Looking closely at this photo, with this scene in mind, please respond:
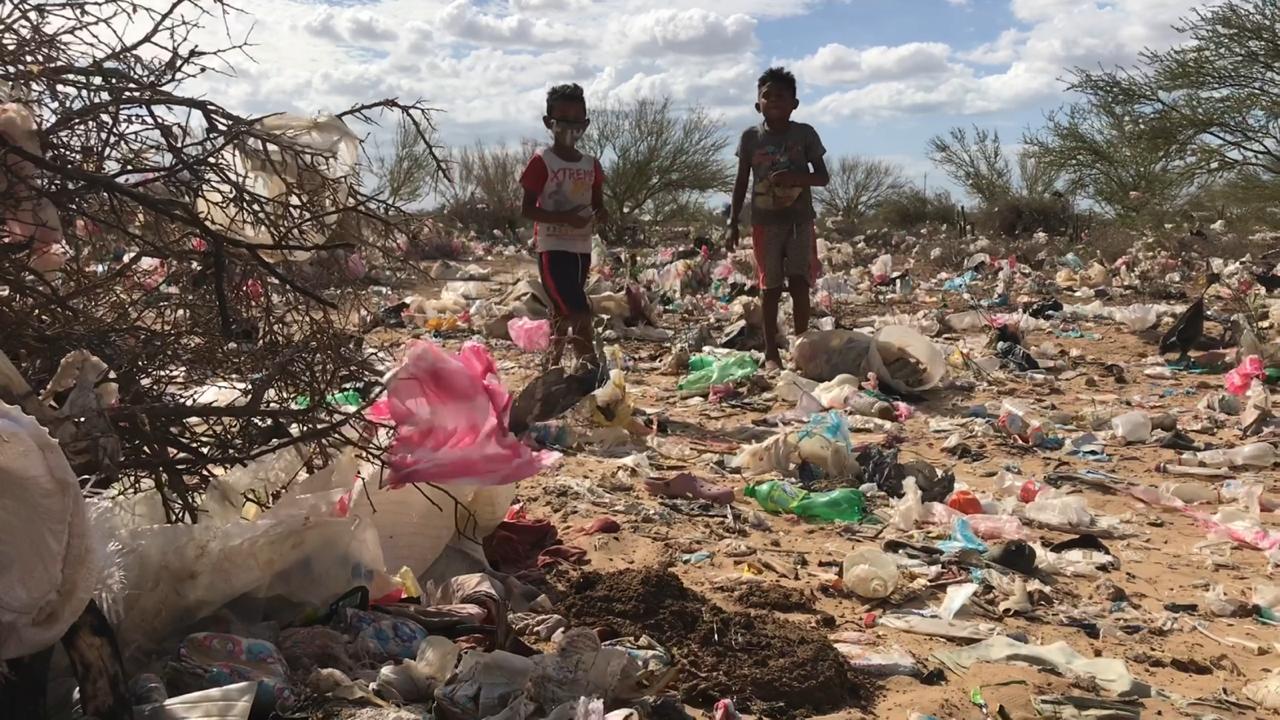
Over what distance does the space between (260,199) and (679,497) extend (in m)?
1.99

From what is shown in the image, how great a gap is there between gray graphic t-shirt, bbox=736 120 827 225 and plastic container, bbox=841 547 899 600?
3.00m

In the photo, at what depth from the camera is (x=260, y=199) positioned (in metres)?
2.22

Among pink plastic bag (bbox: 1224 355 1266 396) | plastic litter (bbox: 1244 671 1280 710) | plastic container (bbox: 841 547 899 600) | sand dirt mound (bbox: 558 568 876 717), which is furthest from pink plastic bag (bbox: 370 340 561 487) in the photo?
pink plastic bag (bbox: 1224 355 1266 396)

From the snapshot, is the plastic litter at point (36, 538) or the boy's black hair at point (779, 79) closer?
the plastic litter at point (36, 538)

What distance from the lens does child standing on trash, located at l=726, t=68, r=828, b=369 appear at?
568 cm

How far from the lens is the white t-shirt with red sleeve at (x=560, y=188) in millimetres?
5094

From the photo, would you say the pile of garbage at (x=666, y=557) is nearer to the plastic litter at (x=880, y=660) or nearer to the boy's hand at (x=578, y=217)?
the plastic litter at (x=880, y=660)

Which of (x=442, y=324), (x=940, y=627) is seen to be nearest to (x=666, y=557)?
(x=940, y=627)

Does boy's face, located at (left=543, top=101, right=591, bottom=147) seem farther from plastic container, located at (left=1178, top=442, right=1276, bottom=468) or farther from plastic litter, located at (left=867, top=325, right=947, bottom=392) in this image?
plastic container, located at (left=1178, top=442, right=1276, bottom=468)

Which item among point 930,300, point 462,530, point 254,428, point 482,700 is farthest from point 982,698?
Result: point 930,300

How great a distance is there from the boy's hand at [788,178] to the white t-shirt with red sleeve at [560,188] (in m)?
0.95

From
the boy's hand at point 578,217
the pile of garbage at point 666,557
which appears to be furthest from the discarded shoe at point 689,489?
the boy's hand at point 578,217

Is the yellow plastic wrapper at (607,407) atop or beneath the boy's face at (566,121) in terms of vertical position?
beneath

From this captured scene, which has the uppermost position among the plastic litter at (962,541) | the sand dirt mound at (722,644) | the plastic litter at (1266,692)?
the sand dirt mound at (722,644)
